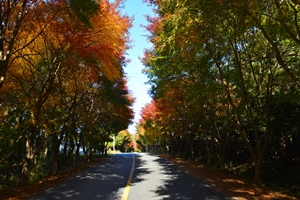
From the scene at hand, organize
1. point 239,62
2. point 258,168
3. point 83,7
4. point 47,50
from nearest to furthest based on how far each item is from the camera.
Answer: point 83,7, point 239,62, point 258,168, point 47,50

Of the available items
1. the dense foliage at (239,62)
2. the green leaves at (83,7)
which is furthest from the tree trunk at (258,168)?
the green leaves at (83,7)

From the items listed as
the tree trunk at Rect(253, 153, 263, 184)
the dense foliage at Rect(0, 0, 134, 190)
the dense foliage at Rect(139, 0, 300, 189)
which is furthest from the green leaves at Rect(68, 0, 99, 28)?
the tree trunk at Rect(253, 153, 263, 184)

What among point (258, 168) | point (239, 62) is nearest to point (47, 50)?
point (239, 62)

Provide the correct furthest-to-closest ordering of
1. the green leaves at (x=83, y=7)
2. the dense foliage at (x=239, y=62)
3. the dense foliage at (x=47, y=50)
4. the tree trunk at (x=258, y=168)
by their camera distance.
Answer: the tree trunk at (x=258, y=168) < the dense foliage at (x=47, y=50) < the green leaves at (x=83, y=7) < the dense foliage at (x=239, y=62)

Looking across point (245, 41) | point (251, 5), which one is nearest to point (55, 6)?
point (251, 5)

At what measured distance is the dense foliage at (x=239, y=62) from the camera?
7427mm

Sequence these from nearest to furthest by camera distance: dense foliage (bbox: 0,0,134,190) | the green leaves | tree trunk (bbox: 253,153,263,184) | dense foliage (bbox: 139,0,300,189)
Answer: dense foliage (bbox: 139,0,300,189) < the green leaves < dense foliage (bbox: 0,0,134,190) < tree trunk (bbox: 253,153,263,184)

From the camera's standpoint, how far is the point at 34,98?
12.4m

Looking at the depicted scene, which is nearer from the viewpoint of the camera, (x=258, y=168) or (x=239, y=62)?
(x=239, y=62)

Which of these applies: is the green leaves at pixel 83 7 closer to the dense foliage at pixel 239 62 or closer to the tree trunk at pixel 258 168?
the dense foliage at pixel 239 62

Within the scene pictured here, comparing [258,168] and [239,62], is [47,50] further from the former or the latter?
[258,168]

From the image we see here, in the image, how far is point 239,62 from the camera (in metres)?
10.8

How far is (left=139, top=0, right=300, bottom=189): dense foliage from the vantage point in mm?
7427

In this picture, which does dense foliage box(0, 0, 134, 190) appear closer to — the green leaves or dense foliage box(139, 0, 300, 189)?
the green leaves
